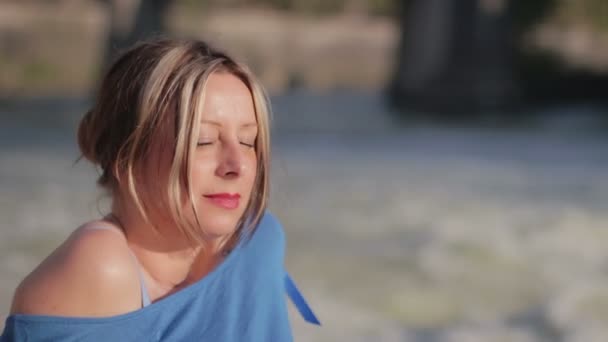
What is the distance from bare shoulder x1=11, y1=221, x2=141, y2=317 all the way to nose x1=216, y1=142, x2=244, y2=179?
19 centimetres

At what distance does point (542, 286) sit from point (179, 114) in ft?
8.42

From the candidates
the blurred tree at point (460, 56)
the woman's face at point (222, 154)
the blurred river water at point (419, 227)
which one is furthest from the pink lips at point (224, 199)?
the blurred tree at point (460, 56)

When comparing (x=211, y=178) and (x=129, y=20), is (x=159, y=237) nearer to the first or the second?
(x=211, y=178)

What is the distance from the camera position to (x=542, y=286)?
3.62m

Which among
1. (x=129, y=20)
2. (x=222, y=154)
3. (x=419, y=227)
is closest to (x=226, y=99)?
(x=222, y=154)

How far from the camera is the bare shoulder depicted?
127cm

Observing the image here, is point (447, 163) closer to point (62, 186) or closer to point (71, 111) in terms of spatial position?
point (62, 186)

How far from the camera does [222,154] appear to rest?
1401 millimetres

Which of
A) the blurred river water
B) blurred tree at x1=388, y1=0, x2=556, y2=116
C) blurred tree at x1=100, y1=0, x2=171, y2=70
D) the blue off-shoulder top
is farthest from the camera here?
blurred tree at x1=388, y1=0, x2=556, y2=116

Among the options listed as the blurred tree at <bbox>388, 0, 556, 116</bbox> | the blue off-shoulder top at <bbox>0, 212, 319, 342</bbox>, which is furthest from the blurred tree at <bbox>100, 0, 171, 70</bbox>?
the blue off-shoulder top at <bbox>0, 212, 319, 342</bbox>

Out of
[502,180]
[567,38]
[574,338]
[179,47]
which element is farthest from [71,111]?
[179,47]

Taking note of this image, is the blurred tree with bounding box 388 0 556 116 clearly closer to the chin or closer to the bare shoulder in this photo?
the chin

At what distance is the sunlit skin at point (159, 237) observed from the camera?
50.2 inches

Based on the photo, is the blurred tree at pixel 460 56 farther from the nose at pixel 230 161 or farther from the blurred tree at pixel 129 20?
the nose at pixel 230 161
